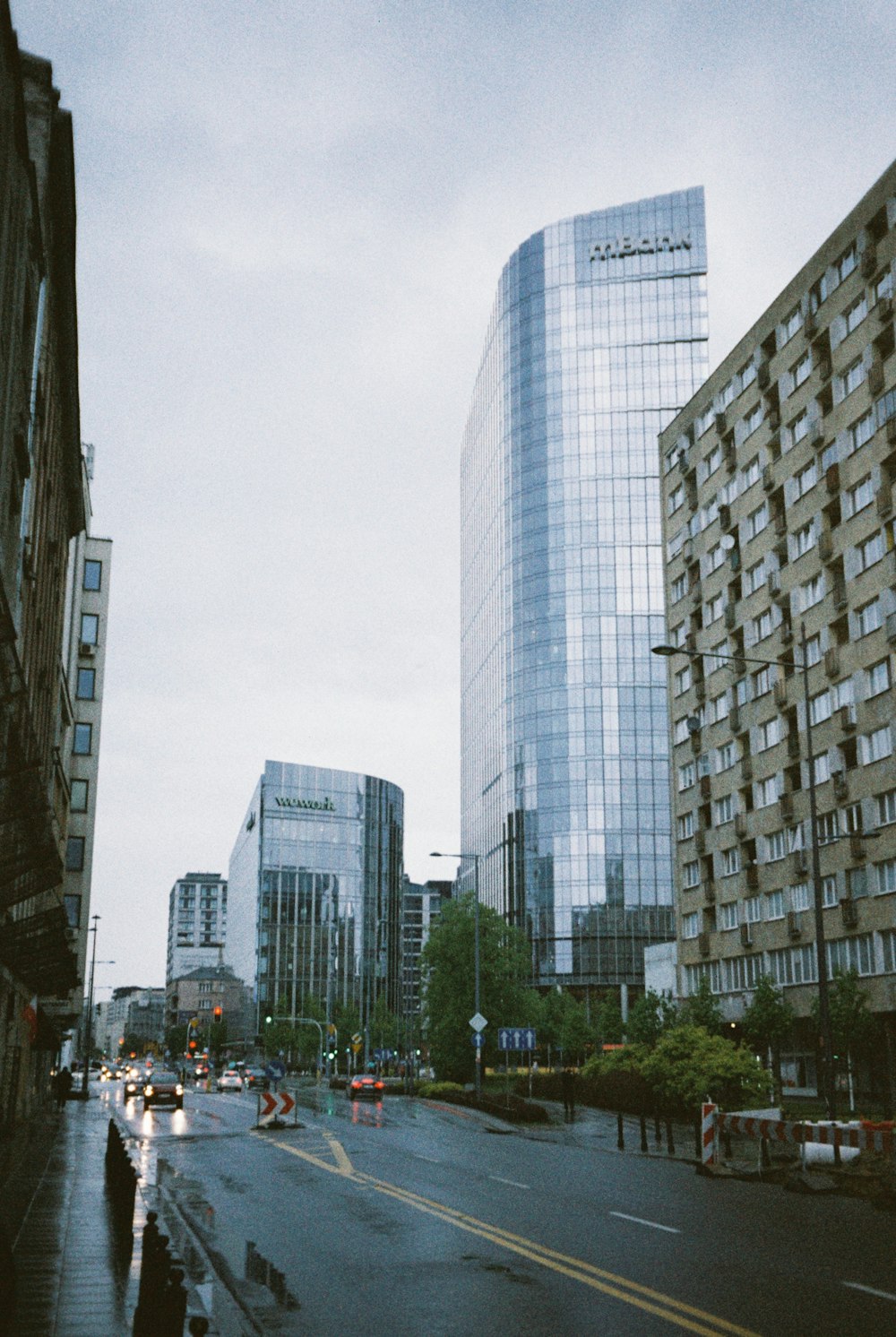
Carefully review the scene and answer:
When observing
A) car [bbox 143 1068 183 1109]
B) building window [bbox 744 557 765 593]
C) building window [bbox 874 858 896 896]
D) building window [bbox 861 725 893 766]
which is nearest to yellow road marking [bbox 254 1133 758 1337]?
building window [bbox 874 858 896 896]

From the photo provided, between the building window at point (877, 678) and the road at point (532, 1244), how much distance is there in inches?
1031

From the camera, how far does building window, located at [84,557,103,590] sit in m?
70.1

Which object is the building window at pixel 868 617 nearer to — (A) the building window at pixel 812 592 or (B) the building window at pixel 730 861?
(A) the building window at pixel 812 592

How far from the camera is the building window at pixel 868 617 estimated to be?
50.8m

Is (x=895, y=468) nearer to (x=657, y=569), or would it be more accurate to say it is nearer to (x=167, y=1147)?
(x=167, y=1147)

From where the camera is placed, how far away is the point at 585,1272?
12773 millimetres

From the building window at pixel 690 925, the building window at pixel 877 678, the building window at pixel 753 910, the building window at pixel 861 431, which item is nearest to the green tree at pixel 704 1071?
the building window at pixel 877 678

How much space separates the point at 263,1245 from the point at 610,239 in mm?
136852

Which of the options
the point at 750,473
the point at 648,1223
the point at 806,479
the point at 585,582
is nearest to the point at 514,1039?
the point at 806,479

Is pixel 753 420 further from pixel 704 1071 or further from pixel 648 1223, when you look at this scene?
pixel 648 1223

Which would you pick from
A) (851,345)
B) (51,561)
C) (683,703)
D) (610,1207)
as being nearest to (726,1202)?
(610,1207)

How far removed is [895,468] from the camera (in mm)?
50344

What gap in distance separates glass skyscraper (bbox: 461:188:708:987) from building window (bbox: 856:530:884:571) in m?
75.7

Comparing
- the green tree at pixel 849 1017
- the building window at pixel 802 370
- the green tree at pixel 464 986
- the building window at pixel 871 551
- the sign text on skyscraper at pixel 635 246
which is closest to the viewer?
the green tree at pixel 849 1017
